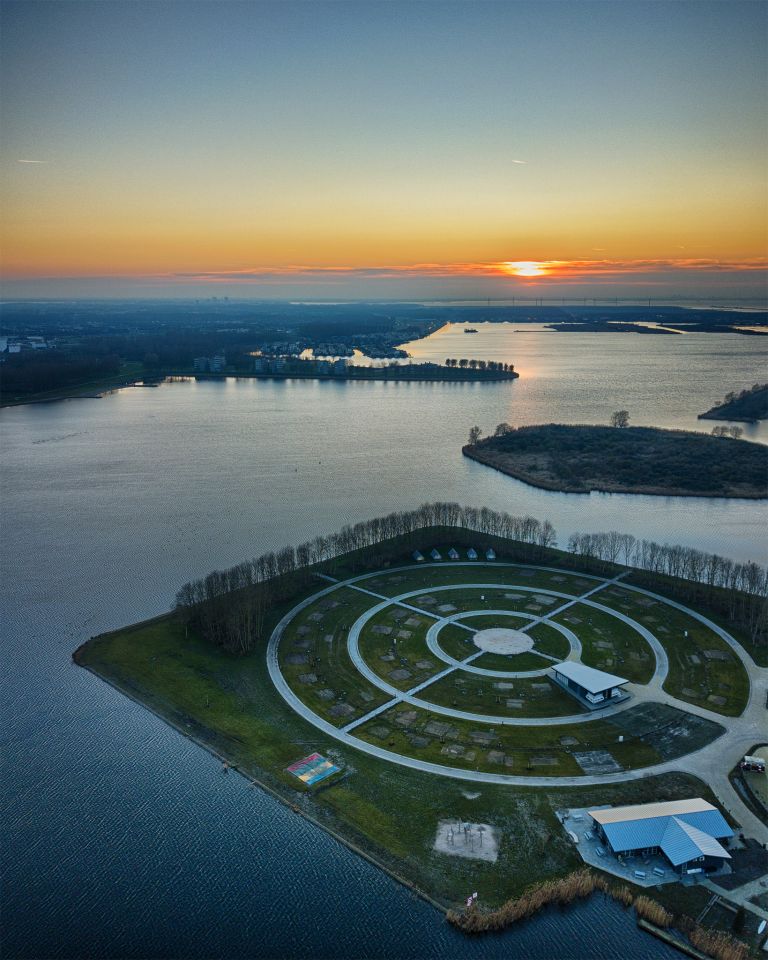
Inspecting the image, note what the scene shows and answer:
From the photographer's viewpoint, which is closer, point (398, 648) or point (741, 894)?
point (741, 894)

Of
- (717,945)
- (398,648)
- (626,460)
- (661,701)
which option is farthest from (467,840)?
(626,460)

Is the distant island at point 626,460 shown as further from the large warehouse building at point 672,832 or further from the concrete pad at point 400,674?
the large warehouse building at point 672,832

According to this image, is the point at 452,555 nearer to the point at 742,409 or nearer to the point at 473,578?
the point at 473,578

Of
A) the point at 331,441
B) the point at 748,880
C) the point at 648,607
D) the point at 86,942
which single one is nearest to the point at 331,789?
the point at 86,942

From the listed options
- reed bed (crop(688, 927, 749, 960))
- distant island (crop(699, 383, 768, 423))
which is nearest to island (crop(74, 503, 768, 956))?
reed bed (crop(688, 927, 749, 960))

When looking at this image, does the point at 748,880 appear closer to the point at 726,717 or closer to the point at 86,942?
the point at 726,717
